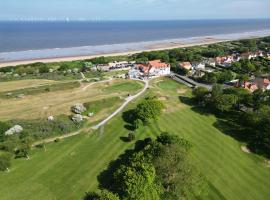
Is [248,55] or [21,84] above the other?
[248,55]

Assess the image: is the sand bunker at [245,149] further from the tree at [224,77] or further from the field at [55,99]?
the tree at [224,77]

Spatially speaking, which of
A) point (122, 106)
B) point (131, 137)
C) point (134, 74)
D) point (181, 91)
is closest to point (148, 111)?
point (131, 137)

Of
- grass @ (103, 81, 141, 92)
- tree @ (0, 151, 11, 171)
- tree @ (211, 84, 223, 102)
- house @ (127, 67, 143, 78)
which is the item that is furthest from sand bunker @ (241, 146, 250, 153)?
house @ (127, 67, 143, 78)

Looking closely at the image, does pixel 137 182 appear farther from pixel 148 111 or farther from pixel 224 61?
pixel 224 61

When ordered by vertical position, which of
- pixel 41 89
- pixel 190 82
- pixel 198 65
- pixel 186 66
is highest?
pixel 186 66

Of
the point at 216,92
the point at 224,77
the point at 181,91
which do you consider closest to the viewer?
the point at 216,92

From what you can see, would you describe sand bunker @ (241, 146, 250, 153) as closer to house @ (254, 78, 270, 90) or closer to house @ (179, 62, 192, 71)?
house @ (254, 78, 270, 90)
